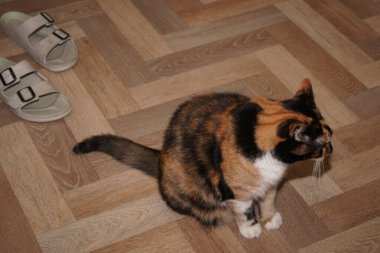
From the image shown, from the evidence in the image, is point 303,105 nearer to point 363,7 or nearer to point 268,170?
point 268,170

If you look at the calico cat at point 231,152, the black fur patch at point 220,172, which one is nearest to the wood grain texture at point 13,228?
the calico cat at point 231,152

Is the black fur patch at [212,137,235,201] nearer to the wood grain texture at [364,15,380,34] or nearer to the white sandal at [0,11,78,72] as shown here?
the white sandal at [0,11,78,72]

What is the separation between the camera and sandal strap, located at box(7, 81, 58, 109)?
2.01 m

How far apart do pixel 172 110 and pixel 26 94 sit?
24.4 inches

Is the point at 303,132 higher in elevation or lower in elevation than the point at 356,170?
higher

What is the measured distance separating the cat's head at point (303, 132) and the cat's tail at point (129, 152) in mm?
565

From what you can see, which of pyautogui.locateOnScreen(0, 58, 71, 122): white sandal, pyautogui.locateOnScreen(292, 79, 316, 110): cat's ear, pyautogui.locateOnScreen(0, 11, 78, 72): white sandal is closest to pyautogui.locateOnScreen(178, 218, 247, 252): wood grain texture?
pyautogui.locateOnScreen(292, 79, 316, 110): cat's ear

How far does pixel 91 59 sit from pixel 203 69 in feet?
1.78

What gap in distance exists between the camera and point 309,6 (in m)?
2.64

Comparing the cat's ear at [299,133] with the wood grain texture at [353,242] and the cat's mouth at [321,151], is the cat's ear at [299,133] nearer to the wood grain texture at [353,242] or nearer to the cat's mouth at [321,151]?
the cat's mouth at [321,151]

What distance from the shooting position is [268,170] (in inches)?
57.5

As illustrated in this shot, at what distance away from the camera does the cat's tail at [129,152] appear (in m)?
1.81

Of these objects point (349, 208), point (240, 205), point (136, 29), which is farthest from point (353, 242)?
point (136, 29)

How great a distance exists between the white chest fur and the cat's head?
0.03 m
